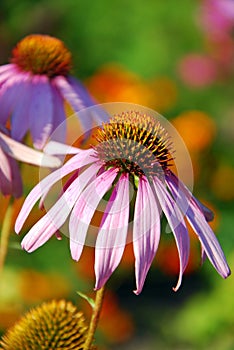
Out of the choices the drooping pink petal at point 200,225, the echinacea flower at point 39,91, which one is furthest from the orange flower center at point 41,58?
the drooping pink petal at point 200,225

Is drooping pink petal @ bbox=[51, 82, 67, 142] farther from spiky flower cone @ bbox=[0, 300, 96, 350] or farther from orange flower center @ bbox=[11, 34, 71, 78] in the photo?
spiky flower cone @ bbox=[0, 300, 96, 350]

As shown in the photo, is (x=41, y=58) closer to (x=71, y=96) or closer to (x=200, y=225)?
(x=71, y=96)

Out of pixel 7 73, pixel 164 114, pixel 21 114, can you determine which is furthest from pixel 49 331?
pixel 164 114

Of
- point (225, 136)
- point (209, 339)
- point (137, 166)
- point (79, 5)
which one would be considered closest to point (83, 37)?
point (79, 5)

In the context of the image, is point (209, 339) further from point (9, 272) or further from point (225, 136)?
point (225, 136)

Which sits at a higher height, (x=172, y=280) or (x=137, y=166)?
(x=137, y=166)

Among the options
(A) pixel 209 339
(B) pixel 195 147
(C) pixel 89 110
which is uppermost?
(C) pixel 89 110
